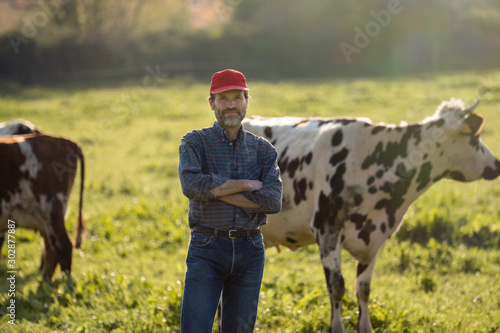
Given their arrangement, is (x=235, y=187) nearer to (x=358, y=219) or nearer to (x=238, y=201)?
(x=238, y=201)

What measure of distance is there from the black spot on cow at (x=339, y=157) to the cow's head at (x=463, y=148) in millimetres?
875

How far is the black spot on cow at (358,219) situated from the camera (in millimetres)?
Result: 5438

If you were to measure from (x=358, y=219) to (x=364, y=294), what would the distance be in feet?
2.30

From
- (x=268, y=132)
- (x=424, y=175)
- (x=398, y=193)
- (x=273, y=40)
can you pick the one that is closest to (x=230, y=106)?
(x=398, y=193)

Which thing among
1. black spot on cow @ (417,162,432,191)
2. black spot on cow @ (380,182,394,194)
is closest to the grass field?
black spot on cow @ (417,162,432,191)

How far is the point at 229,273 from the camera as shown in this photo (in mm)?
3695

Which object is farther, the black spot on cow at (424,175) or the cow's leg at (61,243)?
the cow's leg at (61,243)

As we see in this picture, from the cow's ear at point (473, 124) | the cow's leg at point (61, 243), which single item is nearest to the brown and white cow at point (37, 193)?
the cow's leg at point (61, 243)

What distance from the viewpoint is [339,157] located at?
5.54 meters

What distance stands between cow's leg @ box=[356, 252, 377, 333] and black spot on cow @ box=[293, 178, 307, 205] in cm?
86

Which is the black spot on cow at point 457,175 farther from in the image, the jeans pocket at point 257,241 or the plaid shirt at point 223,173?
the jeans pocket at point 257,241

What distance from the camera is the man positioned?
142 inches
